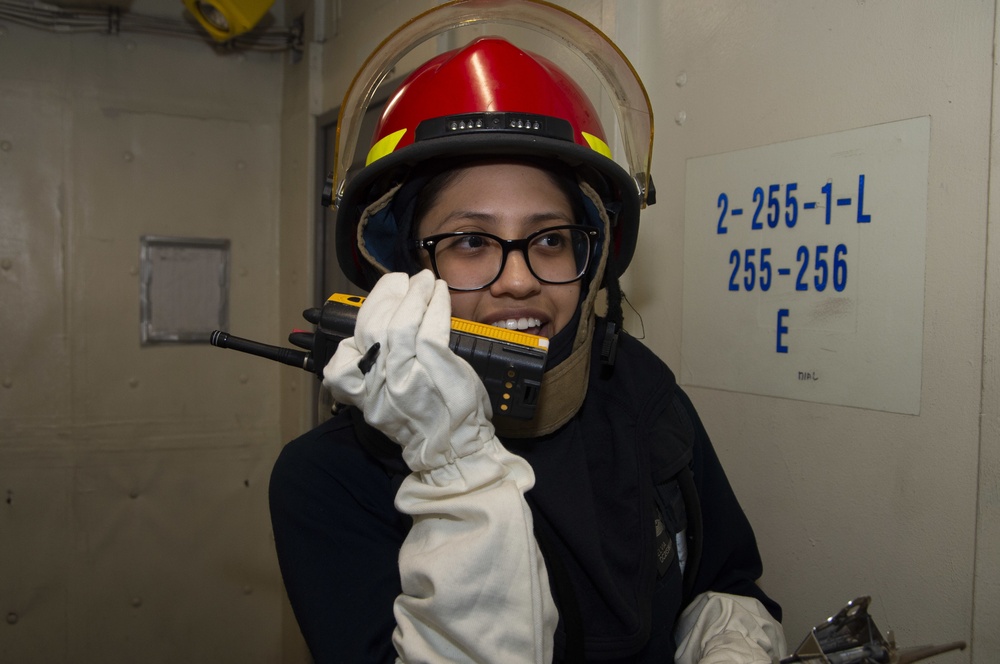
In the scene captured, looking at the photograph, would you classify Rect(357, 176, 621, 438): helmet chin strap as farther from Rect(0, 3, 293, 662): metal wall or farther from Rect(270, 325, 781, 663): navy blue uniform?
Result: Rect(0, 3, 293, 662): metal wall

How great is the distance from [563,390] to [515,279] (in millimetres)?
170

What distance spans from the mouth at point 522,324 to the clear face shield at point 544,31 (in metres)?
0.31

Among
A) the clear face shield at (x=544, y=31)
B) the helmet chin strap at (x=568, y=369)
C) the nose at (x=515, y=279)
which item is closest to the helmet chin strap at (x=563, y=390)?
the helmet chin strap at (x=568, y=369)

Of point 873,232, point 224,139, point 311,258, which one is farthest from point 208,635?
point 873,232

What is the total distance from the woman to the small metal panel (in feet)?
5.62

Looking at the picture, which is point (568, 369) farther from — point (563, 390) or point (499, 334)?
point (499, 334)

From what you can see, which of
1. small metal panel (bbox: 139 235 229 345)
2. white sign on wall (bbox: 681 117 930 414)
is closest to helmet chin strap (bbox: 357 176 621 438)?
white sign on wall (bbox: 681 117 930 414)

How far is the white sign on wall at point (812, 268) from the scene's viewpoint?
3.34ft

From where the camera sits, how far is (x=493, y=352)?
811 mm

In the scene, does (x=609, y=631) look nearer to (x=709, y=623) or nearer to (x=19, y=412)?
(x=709, y=623)

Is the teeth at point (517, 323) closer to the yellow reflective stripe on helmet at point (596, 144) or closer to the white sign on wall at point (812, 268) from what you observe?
the yellow reflective stripe on helmet at point (596, 144)

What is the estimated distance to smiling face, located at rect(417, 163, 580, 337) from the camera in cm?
92

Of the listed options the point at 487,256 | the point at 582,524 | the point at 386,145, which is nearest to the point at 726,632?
the point at 582,524

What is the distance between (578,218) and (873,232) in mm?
471
